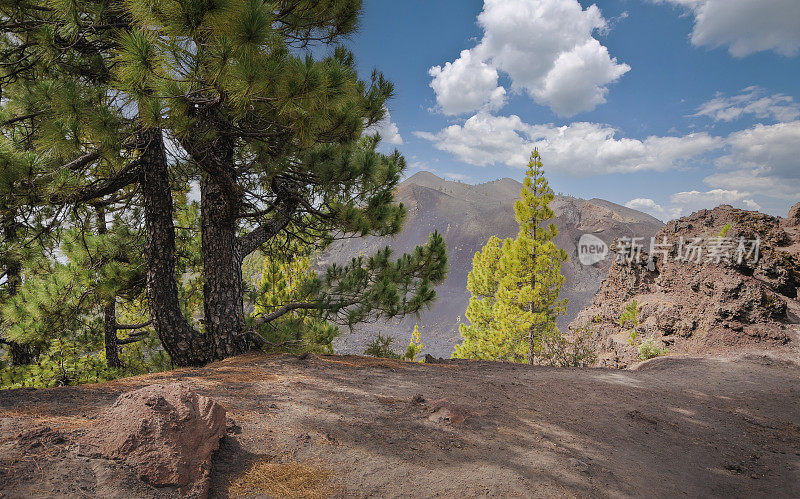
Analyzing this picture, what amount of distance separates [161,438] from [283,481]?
2.05ft

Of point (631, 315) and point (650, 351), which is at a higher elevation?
point (631, 315)

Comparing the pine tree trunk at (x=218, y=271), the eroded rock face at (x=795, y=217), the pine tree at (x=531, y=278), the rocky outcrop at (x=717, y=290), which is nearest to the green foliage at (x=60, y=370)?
the pine tree trunk at (x=218, y=271)

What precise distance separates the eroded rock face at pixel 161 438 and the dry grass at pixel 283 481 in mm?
182

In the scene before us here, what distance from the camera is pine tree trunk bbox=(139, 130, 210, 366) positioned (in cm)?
432

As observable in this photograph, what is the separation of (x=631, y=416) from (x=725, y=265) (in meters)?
7.89

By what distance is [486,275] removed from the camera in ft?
48.9

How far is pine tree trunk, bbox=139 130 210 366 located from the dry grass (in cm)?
336

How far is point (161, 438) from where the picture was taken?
176cm

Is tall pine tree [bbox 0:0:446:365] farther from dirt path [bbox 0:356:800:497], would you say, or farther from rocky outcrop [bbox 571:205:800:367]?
rocky outcrop [bbox 571:205:800:367]

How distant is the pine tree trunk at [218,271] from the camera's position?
4.69 metres

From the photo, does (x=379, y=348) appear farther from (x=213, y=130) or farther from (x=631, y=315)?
(x=631, y=315)

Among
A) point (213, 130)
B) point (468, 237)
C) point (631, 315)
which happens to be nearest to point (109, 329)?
point (213, 130)

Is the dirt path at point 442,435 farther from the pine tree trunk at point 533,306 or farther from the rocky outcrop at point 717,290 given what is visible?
the pine tree trunk at point 533,306

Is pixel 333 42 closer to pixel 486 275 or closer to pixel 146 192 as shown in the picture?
pixel 146 192
